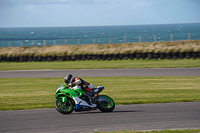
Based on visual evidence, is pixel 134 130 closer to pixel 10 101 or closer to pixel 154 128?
pixel 154 128

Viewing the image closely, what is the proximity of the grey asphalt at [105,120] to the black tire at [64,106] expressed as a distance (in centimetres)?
16

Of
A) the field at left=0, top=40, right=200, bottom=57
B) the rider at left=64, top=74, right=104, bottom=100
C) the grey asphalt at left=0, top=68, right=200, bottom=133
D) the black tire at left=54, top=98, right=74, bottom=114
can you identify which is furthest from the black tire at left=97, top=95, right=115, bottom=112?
the field at left=0, top=40, right=200, bottom=57

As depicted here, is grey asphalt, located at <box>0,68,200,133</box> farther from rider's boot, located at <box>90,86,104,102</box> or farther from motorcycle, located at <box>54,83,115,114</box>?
rider's boot, located at <box>90,86,104,102</box>

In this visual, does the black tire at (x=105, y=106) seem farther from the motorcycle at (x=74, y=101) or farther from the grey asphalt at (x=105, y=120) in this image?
the grey asphalt at (x=105, y=120)

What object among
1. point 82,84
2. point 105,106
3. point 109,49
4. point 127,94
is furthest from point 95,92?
point 109,49

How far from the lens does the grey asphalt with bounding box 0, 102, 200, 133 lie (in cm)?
704

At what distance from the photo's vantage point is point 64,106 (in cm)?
862

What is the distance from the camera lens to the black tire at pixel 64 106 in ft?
28.0

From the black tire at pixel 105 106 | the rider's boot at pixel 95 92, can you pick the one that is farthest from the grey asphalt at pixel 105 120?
the rider's boot at pixel 95 92

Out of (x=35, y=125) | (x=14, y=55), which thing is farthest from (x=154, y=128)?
(x=14, y=55)

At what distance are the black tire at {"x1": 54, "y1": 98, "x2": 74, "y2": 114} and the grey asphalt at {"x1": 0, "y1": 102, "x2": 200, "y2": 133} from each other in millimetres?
159

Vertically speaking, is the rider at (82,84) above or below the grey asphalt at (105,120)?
above

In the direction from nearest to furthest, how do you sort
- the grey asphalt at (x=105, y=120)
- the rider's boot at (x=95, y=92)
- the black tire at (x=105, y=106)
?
the grey asphalt at (x=105, y=120), the rider's boot at (x=95, y=92), the black tire at (x=105, y=106)

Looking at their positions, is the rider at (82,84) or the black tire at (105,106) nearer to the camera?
the rider at (82,84)
